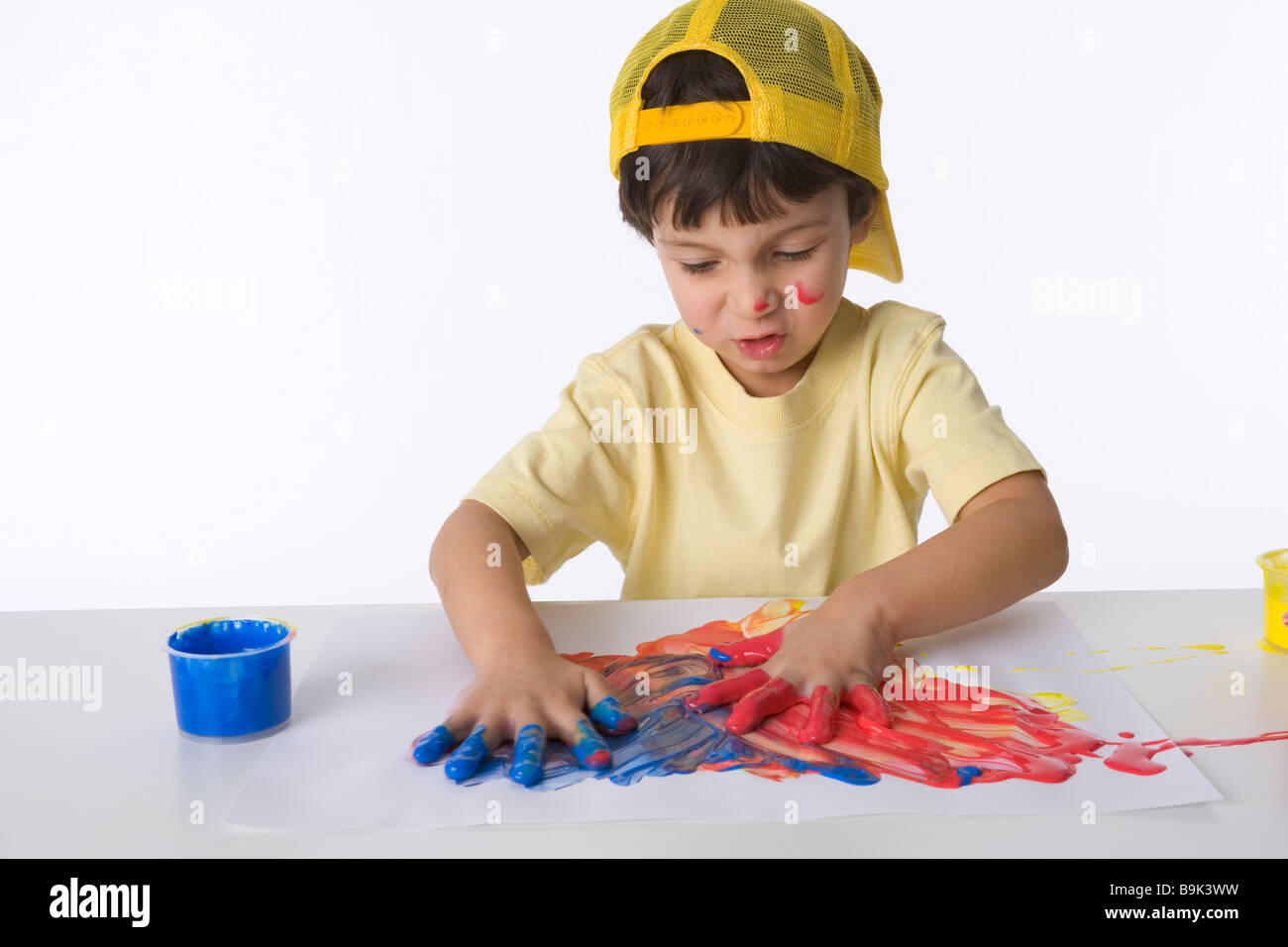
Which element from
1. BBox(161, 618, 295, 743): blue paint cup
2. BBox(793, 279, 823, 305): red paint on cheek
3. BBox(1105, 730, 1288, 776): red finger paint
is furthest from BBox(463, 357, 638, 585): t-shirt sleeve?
BBox(1105, 730, 1288, 776): red finger paint

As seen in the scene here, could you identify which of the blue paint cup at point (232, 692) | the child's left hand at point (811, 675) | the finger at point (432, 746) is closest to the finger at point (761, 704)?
the child's left hand at point (811, 675)

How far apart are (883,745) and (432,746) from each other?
12.8 inches

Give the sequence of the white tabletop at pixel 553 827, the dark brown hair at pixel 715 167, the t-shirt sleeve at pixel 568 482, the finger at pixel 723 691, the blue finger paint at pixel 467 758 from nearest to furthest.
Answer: the white tabletop at pixel 553 827 < the blue finger paint at pixel 467 758 < the finger at pixel 723 691 < the dark brown hair at pixel 715 167 < the t-shirt sleeve at pixel 568 482

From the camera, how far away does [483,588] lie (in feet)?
3.83

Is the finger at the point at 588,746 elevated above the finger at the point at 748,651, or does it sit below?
below

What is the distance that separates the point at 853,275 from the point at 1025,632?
1.39 metres

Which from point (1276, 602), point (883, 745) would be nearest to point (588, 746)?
point (883, 745)

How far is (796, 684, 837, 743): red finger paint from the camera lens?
0.93 metres

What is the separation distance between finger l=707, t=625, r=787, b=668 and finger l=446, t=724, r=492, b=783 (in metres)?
0.25

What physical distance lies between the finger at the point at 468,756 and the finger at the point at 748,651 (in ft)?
0.84

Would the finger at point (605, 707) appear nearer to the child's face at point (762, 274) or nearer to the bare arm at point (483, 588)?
the bare arm at point (483, 588)

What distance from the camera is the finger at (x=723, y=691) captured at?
99 cm
